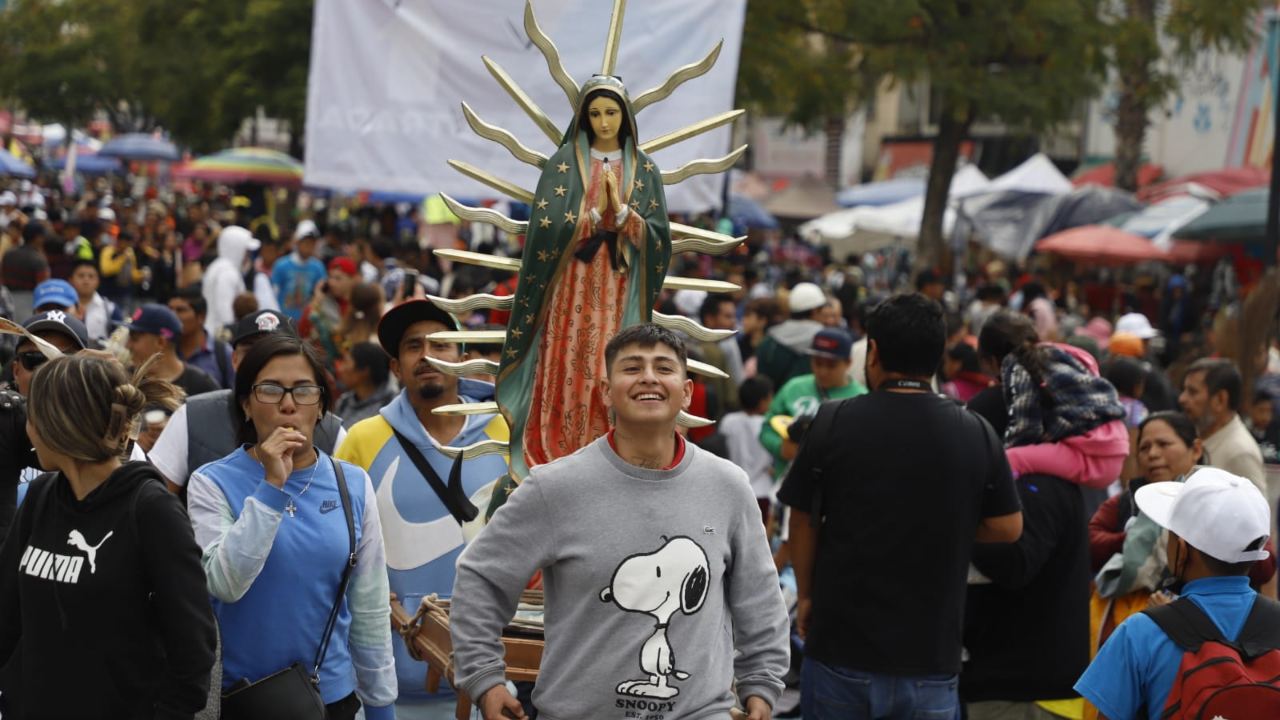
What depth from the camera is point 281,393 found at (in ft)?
13.3

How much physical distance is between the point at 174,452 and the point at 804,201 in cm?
3444

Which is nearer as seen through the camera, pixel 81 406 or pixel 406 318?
pixel 81 406

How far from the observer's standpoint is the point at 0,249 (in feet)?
51.3

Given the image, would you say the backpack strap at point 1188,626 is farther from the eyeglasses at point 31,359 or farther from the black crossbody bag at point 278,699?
the eyeglasses at point 31,359

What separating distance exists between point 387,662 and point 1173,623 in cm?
201

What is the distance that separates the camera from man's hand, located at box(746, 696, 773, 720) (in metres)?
3.58

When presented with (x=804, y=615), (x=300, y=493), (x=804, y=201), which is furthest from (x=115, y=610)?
(x=804, y=201)

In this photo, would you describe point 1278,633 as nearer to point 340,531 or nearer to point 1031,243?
point 340,531

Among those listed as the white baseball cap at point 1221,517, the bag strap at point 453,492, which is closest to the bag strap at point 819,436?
the bag strap at point 453,492

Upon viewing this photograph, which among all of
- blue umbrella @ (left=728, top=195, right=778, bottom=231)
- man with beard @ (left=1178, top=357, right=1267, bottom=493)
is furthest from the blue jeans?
blue umbrella @ (left=728, top=195, right=778, bottom=231)

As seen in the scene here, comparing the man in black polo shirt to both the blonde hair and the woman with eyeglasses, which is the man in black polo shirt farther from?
the blonde hair

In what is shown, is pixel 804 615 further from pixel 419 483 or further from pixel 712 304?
pixel 712 304

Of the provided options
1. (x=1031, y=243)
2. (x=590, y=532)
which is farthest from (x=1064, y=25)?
(x=590, y=532)

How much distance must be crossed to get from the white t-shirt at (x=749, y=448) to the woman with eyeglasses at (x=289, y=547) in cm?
521
